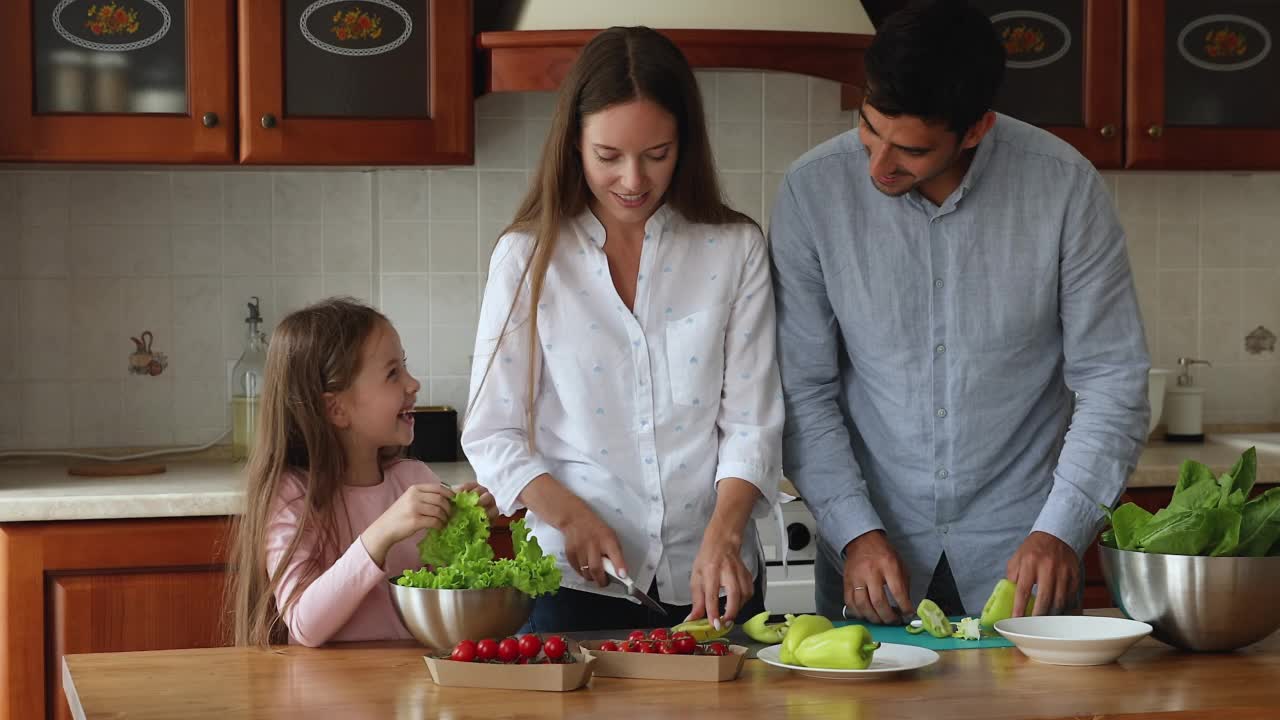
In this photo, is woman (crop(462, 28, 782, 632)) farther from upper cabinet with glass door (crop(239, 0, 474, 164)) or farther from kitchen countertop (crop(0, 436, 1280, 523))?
upper cabinet with glass door (crop(239, 0, 474, 164))

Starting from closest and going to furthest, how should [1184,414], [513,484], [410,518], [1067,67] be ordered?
[410,518] < [513,484] < [1067,67] < [1184,414]

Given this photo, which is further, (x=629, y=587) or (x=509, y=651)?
(x=629, y=587)

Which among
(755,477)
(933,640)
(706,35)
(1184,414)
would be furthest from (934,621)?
(1184,414)

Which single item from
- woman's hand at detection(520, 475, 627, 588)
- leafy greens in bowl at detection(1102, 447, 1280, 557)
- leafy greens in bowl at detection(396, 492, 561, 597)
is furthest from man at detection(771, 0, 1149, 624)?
leafy greens in bowl at detection(396, 492, 561, 597)

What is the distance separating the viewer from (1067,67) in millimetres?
3176

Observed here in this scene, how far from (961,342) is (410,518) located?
77 cm

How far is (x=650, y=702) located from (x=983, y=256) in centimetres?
84

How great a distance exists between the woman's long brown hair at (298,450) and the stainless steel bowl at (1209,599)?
984mm

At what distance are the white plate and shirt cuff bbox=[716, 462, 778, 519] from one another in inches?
10.0

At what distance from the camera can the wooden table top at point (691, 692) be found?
1330 mm

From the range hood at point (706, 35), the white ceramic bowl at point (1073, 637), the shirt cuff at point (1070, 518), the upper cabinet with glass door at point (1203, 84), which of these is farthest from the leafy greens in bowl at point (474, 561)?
the upper cabinet with glass door at point (1203, 84)

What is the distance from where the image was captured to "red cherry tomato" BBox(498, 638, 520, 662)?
143cm

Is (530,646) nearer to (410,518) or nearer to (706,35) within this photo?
(410,518)

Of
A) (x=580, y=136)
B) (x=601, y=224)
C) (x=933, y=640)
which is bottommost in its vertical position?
(x=933, y=640)
